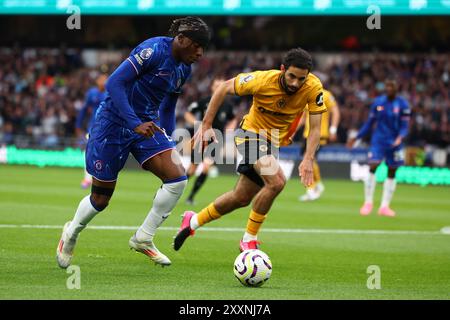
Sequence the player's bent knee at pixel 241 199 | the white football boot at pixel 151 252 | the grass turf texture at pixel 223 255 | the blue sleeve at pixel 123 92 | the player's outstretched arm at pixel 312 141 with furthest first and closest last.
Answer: the player's bent knee at pixel 241 199
the player's outstretched arm at pixel 312 141
the white football boot at pixel 151 252
the blue sleeve at pixel 123 92
the grass turf texture at pixel 223 255

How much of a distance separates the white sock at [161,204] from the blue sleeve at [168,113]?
665 millimetres

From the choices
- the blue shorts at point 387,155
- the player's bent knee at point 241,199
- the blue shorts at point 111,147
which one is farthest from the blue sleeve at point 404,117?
the blue shorts at point 111,147

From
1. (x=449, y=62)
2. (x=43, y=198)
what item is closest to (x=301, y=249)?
(x=43, y=198)

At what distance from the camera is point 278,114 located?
9852 mm

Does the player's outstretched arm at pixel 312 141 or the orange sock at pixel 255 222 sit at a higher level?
the player's outstretched arm at pixel 312 141

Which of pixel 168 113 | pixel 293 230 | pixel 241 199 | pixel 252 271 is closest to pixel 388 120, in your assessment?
pixel 293 230

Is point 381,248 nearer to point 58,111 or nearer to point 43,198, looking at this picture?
point 43,198

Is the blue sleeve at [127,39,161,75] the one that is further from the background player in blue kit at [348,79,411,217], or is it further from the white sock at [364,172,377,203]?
the white sock at [364,172,377,203]

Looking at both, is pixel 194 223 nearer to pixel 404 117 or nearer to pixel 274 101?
pixel 274 101

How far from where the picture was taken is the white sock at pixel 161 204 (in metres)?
8.95

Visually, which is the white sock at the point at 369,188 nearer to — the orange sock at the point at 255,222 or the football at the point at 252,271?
the orange sock at the point at 255,222

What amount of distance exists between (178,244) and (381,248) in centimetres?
312

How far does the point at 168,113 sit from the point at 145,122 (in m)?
0.66

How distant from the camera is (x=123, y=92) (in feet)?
27.3
